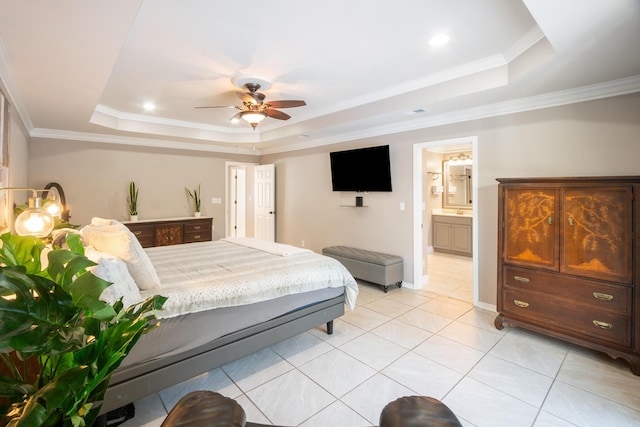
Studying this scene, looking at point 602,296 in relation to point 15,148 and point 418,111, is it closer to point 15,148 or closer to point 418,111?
point 418,111

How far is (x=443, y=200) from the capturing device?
7.41 meters

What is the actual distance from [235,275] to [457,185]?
6.02 m

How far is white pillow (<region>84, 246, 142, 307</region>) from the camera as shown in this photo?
68.1 inches

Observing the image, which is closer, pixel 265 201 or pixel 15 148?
pixel 15 148

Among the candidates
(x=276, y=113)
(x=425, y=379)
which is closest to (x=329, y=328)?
(x=425, y=379)

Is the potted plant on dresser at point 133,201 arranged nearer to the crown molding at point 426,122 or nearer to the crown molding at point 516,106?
the crown molding at point 426,122

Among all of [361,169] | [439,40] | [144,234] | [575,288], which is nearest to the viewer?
[439,40]

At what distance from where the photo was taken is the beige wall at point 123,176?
501 cm

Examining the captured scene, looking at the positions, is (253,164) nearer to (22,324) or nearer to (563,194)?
(563,194)

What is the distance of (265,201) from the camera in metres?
7.03

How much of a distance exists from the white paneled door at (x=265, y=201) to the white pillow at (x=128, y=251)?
4.59 m

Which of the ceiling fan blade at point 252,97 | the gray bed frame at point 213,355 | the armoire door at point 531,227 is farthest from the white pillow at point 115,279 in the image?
the armoire door at point 531,227

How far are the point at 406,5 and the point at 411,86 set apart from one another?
4.95 feet

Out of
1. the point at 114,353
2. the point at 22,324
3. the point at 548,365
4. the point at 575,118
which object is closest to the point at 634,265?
the point at 548,365
